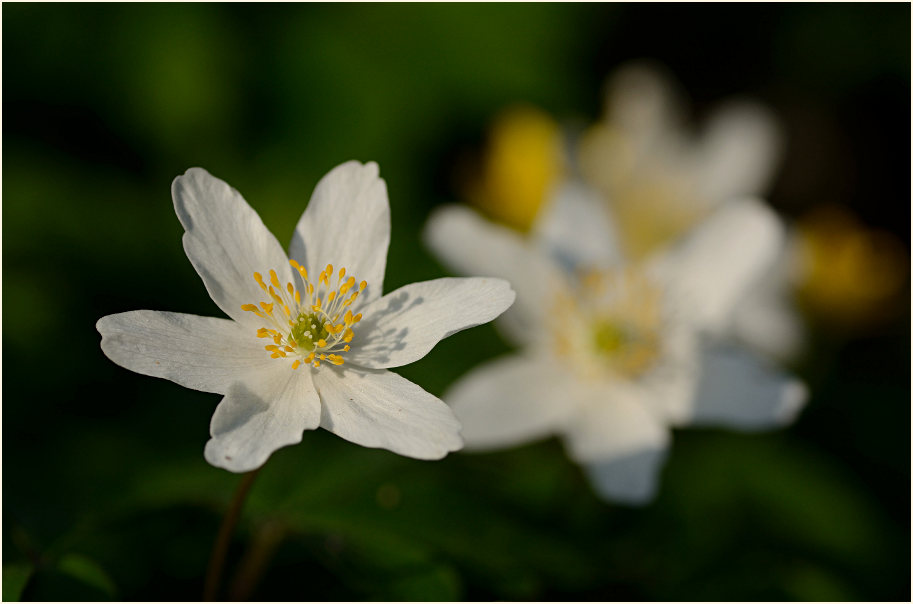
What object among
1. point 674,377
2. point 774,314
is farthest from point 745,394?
point 774,314

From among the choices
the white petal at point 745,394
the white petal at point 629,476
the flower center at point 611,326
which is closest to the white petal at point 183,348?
the white petal at point 629,476

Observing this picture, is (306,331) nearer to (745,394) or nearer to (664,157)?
(745,394)

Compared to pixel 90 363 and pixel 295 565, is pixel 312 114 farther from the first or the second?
pixel 295 565

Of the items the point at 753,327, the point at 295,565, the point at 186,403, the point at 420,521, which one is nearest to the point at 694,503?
the point at 753,327

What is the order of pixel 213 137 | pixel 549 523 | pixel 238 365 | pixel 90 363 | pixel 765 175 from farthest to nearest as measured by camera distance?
pixel 765 175 → pixel 213 137 → pixel 90 363 → pixel 549 523 → pixel 238 365

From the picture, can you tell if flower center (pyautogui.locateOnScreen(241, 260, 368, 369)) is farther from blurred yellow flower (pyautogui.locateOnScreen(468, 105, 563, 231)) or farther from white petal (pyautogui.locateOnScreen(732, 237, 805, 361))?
blurred yellow flower (pyautogui.locateOnScreen(468, 105, 563, 231))

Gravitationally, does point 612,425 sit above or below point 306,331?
below
